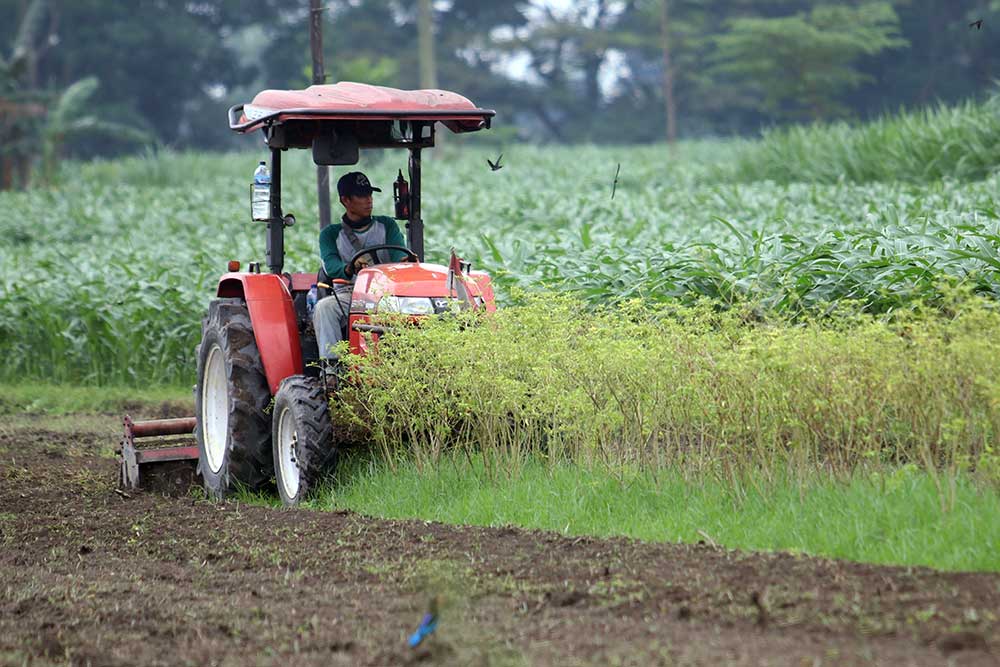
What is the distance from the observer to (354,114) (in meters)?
7.97

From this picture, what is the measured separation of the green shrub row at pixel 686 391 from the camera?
6289 mm

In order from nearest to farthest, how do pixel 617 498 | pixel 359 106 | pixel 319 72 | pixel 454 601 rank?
pixel 454 601
pixel 617 498
pixel 359 106
pixel 319 72

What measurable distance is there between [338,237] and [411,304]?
3.07 feet

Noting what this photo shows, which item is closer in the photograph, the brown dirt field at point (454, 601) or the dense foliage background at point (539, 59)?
the brown dirt field at point (454, 601)

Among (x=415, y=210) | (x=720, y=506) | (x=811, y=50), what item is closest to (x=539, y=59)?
(x=811, y=50)

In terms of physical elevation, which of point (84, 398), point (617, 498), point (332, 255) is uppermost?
point (332, 255)

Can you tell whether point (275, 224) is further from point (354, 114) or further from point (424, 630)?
point (424, 630)

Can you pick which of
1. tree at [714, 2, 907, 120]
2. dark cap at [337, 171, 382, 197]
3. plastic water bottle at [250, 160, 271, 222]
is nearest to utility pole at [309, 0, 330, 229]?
plastic water bottle at [250, 160, 271, 222]

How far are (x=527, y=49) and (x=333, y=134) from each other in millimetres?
45573

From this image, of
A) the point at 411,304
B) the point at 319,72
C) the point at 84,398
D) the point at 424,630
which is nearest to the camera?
the point at 424,630

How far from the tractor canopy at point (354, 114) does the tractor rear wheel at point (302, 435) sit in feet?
5.00

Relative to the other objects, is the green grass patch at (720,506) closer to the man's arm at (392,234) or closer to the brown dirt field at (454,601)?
the brown dirt field at (454,601)

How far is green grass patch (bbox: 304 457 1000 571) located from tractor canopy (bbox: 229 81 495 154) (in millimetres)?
2043

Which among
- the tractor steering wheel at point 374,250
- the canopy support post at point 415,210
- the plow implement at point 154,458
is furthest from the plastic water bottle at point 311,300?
the plow implement at point 154,458
